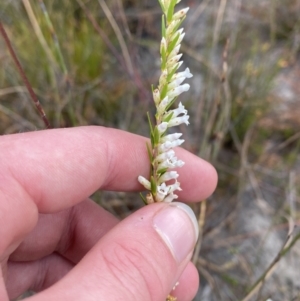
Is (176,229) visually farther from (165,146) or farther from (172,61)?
(172,61)

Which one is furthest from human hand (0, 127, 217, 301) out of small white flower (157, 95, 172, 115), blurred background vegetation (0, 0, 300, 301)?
blurred background vegetation (0, 0, 300, 301)

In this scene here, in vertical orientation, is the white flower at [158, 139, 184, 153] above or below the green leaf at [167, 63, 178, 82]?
below

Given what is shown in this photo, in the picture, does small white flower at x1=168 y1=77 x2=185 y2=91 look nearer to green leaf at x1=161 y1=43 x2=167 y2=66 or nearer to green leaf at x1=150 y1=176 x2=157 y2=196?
green leaf at x1=161 y1=43 x2=167 y2=66

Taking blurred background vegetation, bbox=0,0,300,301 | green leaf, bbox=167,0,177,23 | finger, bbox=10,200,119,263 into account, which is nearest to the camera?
green leaf, bbox=167,0,177,23

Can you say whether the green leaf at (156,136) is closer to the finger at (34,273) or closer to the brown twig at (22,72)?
the brown twig at (22,72)

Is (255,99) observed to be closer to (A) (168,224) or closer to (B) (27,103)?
(B) (27,103)

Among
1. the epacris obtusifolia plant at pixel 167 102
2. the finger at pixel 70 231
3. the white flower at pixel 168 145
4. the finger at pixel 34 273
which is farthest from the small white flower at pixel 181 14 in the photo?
the finger at pixel 34 273

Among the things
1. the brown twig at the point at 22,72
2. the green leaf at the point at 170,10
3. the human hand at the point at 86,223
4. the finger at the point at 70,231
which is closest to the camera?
the green leaf at the point at 170,10
